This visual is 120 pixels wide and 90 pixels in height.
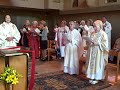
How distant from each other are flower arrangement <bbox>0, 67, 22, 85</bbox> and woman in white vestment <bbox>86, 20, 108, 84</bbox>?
2.42 m

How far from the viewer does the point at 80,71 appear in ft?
17.6

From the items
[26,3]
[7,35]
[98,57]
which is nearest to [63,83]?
[98,57]

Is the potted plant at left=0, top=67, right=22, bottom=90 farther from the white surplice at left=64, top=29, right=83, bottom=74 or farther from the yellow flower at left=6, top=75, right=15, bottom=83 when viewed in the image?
the white surplice at left=64, top=29, right=83, bottom=74

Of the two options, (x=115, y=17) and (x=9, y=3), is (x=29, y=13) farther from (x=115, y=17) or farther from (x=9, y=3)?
(x=115, y=17)

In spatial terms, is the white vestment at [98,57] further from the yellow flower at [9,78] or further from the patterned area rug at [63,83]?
the yellow flower at [9,78]

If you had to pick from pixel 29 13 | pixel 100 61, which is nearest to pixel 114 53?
pixel 100 61

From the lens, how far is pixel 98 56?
4.51 metres

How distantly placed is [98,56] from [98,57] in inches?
0.9

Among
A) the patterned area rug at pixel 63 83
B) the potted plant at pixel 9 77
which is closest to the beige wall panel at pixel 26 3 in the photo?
the patterned area rug at pixel 63 83

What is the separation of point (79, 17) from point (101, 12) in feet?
5.22

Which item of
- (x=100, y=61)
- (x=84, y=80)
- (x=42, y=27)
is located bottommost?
(x=84, y=80)

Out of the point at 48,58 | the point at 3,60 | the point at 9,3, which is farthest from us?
the point at 9,3

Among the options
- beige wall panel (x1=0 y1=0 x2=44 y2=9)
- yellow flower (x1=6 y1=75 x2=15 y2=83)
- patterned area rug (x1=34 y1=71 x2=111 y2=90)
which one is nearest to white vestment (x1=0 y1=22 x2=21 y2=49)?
patterned area rug (x1=34 y1=71 x2=111 y2=90)

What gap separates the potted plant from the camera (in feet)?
7.88
